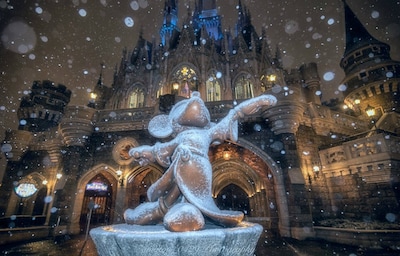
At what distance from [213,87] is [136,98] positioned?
7972 mm

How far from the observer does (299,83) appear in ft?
65.8

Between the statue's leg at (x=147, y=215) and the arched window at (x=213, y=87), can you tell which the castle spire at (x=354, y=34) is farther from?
the statue's leg at (x=147, y=215)

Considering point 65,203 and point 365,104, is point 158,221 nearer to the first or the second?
point 65,203

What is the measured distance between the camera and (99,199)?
17562mm

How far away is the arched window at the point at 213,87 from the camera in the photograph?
19.5m

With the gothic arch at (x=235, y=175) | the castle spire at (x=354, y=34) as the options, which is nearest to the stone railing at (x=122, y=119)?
the gothic arch at (x=235, y=175)

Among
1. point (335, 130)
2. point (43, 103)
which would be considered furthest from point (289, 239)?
point (43, 103)

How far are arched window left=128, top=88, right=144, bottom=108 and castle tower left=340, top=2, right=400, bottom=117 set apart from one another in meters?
20.2

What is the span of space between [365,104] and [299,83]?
18.9 feet

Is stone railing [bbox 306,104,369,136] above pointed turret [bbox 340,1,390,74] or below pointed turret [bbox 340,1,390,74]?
below

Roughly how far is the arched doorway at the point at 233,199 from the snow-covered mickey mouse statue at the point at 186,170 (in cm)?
1885

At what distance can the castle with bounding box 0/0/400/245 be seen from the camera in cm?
898

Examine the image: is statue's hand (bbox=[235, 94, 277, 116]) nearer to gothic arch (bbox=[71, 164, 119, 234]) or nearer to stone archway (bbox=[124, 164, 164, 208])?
stone archway (bbox=[124, 164, 164, 208])

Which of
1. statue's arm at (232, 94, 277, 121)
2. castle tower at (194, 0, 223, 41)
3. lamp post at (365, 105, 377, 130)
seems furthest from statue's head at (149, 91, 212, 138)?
Answer: castle tower at (194, 0, 223, 41)
